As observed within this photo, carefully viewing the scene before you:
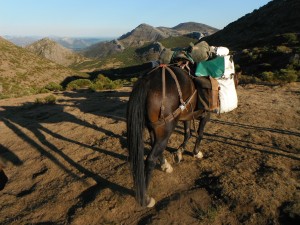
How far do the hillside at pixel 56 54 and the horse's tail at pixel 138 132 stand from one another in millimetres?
149663

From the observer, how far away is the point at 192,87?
5.27m

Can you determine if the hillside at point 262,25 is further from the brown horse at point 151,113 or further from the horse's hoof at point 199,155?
the brown horse at point 151,113

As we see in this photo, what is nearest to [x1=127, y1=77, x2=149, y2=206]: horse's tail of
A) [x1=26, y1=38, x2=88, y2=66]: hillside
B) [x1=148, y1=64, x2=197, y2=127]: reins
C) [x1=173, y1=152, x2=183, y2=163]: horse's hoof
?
[x1=148, y1=64, x2=197, y2=127]: reins

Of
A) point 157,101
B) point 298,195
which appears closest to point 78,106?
point 157,101

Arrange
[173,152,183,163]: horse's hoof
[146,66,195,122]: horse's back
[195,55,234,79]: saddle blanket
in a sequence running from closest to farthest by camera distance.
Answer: [146,66,195,122]: horse's back → [195,55,234,79]: saddle blanket → [173,152,183,163]: horse's hoof

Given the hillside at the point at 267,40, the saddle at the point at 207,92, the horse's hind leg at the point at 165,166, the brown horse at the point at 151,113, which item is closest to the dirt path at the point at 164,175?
the horse's hind leg at the point at 165,166

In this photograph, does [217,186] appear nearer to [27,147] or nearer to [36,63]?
[27,147]

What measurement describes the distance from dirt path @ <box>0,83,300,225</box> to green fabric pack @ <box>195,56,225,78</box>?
6.35 feet

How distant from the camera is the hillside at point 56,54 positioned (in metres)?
151

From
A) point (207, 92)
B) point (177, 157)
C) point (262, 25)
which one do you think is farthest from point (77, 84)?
point (262, 25)

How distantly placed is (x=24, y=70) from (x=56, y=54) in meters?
107

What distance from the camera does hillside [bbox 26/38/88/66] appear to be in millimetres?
150762

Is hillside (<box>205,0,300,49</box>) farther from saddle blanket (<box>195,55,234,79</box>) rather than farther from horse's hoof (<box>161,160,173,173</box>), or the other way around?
horse's hoof (<box>161,160,173,173</box>)

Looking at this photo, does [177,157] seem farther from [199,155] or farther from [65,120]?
[65,120]
